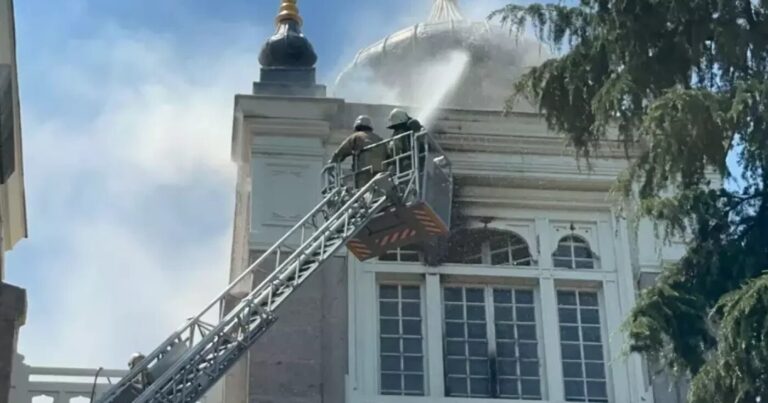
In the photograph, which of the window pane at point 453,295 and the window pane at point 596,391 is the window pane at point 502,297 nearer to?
the window pane at point 453,295

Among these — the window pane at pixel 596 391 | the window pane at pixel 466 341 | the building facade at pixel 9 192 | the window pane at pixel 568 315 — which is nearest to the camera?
the building facade at pixel 9 192

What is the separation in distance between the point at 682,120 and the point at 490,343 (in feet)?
17.5

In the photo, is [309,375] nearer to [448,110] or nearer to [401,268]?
[401,268]

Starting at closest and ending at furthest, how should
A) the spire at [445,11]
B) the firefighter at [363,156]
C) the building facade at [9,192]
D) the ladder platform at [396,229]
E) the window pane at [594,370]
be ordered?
1. the building facade at [9,192]
2. the ladder platform at [396,229]
3. the firefighter at [363,156]
4. the window pane at [594,370]
5. the spire at [445,11]

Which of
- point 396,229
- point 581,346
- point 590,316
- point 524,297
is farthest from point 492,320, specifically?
point 396,229

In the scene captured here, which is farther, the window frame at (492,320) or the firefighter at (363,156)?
the window frame at (492,320)

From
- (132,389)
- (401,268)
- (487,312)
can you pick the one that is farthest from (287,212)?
(132,389)

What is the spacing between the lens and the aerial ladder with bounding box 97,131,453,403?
13.0m

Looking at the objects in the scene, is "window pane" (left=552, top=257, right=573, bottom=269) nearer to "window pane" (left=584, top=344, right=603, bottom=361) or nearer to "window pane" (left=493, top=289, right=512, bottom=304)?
"window pane" (left=493, top=289, right=512, bottom=304)

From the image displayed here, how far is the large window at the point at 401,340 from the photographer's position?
16.4 metres

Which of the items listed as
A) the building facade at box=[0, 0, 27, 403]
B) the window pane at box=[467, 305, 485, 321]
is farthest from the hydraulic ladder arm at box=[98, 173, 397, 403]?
the window pane at box=[467, 305, 485, 321]

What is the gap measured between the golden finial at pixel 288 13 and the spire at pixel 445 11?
235 centimetres

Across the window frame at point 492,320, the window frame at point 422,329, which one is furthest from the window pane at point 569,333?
the window frame at point 422,329

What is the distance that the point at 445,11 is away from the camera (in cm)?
2111
